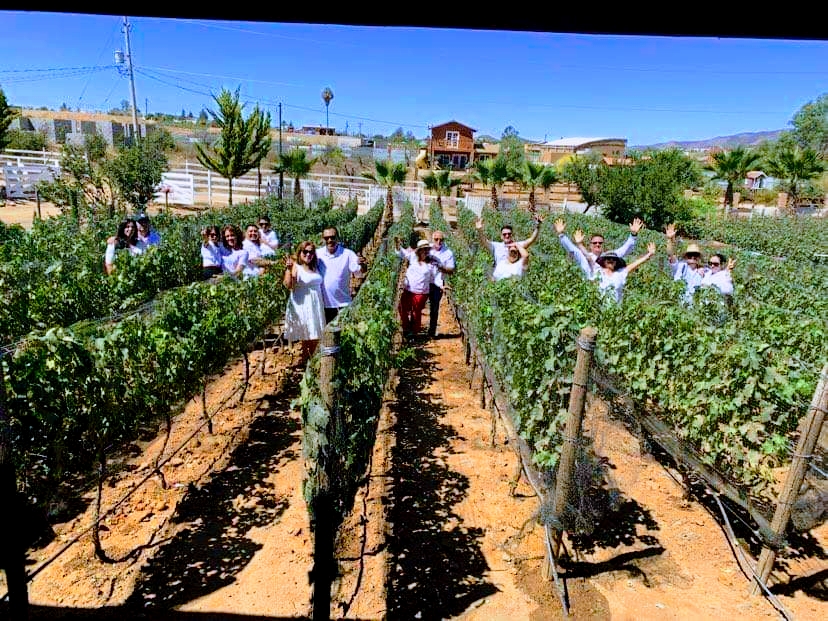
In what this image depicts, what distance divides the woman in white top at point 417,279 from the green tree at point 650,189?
982 inches

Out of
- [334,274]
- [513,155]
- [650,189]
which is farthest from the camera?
[513,155]

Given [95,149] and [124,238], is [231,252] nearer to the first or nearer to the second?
[124,238]

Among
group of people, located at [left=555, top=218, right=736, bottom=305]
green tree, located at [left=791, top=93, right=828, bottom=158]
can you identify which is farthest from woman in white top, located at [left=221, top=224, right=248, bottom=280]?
green tree, located at [left=791, top=93, right=828, bottom=158]

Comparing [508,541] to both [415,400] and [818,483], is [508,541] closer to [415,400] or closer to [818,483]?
[818,483]

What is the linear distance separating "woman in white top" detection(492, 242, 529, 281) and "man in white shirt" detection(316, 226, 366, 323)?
6.61ft

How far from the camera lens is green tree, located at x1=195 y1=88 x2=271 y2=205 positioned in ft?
82.5

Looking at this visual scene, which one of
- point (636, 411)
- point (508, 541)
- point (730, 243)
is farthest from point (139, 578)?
point (730, 243)

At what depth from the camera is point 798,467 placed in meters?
3.29

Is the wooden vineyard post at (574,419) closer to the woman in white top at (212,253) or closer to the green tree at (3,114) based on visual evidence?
the woman in white top at (212,253)

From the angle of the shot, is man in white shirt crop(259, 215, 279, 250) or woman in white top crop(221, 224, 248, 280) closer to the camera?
woman in white top crop(221, 224, 248, 280)

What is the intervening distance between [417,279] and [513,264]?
Answer: 151 cm

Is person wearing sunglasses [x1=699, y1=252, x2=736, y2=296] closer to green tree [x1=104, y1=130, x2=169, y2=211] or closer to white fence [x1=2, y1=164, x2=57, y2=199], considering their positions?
green tree [x1=104, y1=130, x2=169, y2=211]

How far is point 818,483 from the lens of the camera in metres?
3.56

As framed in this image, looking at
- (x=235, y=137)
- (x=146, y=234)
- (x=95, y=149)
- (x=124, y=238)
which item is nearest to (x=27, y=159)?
(x=95, y=149)
